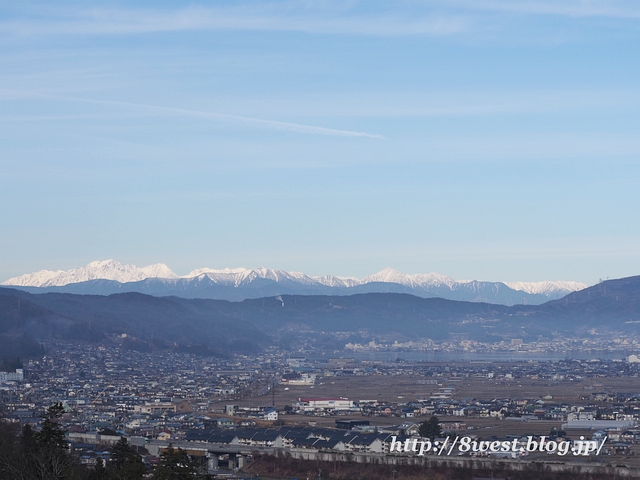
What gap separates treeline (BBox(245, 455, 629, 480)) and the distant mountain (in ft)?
266

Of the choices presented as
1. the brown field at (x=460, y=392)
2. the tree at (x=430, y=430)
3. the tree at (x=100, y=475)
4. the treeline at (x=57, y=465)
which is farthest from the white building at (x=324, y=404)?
the tree at (x=100, y=475)

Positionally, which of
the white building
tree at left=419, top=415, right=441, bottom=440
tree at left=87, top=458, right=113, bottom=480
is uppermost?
tree at left=87, top=458, right=113, bottom=480

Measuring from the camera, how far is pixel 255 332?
160 metres

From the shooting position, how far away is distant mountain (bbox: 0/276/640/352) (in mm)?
126125

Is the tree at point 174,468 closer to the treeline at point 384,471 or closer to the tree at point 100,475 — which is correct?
the tree at point 100,475

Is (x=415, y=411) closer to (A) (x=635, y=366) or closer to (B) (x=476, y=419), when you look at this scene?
(B) (x=476, y=419)

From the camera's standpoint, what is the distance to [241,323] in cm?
17275

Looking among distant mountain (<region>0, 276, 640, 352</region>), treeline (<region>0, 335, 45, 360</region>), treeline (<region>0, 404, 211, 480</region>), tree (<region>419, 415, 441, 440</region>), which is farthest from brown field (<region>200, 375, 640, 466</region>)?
distant mountain (<region>0, 276, 640, 352</region>)

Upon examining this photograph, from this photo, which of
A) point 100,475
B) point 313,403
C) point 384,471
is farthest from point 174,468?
point 313,403

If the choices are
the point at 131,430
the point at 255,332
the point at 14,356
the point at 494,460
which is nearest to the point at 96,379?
the point at 14,356

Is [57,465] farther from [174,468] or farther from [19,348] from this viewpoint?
[19,348]

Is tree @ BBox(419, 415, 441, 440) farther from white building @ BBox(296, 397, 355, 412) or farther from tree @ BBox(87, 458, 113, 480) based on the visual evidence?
tree @ BBox(87, 458, 113, 480)

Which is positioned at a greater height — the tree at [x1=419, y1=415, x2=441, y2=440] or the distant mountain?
the distant mountain

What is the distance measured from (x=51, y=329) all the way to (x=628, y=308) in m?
111
